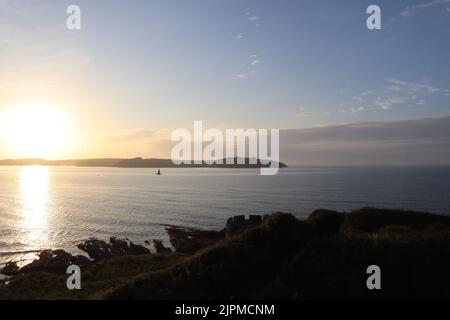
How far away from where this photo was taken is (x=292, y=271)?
19234 millimetres

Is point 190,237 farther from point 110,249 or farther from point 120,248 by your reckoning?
point 110,249

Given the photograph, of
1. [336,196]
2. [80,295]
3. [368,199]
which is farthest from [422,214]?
[336,196]

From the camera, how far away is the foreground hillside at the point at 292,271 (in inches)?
704

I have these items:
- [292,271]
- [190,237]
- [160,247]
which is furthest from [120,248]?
[292,271]

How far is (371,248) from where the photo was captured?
68.1 feet

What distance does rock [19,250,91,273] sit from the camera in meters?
42.8

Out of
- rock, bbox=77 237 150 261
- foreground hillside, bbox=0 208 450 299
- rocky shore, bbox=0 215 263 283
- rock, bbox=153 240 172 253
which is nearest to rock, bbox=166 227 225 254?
rocky shore, bbox=0 215 263 283

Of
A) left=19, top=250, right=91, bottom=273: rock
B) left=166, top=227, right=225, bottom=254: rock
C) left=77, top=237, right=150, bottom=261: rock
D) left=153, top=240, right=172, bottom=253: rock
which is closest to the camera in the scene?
left=19, top=250, right=91, bottom=273: rock

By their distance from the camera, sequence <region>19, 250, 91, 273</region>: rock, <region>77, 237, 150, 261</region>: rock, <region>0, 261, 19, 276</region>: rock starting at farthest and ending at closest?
<region>77, 237, 150, 261</region>: rock
<region>0, 261, 19, 276</region>: rock
<region>19, 250, 91, 273</region>: rock

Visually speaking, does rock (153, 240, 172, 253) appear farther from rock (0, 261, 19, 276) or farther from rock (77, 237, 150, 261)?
rock (0, 261, 19, 276)

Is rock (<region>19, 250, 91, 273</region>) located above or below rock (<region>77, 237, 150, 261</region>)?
above

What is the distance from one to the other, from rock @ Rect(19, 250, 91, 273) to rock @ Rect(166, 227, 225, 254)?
531 inches

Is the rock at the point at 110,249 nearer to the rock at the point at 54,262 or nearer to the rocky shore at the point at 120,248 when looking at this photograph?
the rocky shore at the point at 120,248

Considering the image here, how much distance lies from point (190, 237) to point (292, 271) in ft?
148
